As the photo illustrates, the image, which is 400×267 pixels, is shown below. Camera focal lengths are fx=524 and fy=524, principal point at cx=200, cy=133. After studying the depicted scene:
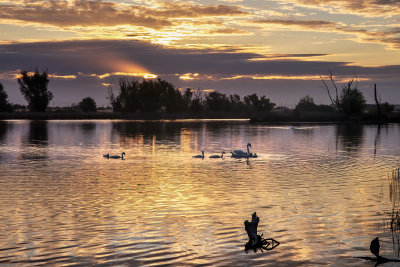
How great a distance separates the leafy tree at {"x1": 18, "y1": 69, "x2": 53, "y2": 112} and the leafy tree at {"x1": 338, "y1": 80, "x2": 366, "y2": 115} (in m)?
83.2

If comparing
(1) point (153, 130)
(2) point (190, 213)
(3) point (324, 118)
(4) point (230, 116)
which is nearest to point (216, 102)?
(4) point (230, 116)

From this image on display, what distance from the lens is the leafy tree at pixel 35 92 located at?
149375 mm

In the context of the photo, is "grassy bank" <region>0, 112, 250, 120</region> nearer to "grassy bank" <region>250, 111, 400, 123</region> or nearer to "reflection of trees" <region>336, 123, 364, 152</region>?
"grassy bank" <region>250, 111, 400, 123</region>

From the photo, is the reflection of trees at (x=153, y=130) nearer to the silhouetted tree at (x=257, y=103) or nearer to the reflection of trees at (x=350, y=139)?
the reflection of trees at (x=350, y=139)

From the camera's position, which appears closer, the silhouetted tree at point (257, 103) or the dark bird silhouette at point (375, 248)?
the dark bird silhouette at point (375, 248)

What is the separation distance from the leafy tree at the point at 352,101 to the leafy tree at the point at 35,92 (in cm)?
8321

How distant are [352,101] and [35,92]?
88297mm

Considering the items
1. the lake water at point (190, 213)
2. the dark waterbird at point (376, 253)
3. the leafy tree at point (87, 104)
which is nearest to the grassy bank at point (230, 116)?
the leafy tree at point (87, 104)

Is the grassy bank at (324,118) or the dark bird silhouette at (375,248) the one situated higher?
the grassy bank at (324,118)

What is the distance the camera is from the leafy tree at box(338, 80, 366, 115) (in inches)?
4341

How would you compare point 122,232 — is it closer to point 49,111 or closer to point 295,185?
point 295,185

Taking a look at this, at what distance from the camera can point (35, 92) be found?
149375 millimetres

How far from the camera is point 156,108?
166 meters

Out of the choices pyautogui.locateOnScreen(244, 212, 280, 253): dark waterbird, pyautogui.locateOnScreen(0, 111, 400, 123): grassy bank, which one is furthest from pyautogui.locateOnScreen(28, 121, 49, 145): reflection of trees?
pyautogui.locateOnScreen(0, 111, 400, 123): grassy bank
